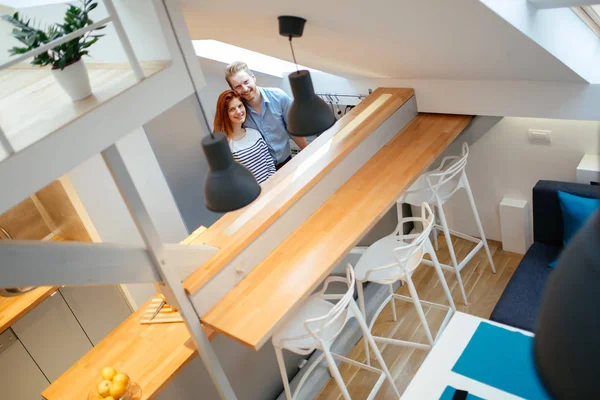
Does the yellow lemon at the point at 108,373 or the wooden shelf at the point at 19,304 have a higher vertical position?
the yellow lemon at the point at 108,373

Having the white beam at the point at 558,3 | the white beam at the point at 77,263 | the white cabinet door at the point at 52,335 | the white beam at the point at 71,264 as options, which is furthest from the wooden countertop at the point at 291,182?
the white cabinet door at the point at 52,335

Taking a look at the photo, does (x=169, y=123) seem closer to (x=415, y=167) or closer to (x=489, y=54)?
(x=415, y=167)

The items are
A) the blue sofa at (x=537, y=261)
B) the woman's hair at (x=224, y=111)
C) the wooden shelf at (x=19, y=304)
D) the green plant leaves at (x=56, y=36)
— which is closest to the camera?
the green plant leaves at (x=56, y=36)

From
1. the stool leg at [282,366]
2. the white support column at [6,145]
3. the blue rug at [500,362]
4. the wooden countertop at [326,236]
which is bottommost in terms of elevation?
the stool leg at [282,366]

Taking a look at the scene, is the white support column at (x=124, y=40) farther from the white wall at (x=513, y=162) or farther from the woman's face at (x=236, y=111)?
the white wall at (x=513, y=162)

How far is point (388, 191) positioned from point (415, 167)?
270mm

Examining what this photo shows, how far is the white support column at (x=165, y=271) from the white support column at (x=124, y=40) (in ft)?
1.02

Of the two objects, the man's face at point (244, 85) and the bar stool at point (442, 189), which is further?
the man's face at point (244, 85)

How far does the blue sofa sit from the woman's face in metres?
1.98

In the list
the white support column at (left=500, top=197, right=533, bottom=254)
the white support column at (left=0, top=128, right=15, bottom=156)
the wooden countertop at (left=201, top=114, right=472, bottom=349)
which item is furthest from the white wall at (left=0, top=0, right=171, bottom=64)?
the white support column at (left=500, top=197, right=533, bottom=254)

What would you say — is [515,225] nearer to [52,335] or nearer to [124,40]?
[124,40]

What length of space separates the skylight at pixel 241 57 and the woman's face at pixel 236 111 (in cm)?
100

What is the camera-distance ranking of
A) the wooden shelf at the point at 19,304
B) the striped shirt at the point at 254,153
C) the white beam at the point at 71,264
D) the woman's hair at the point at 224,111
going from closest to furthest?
the white beam at the point at 71,264 < the wooden shelf at the point at 19,304 < the woman's hair at the point at 224,111 < the striped shirt at the point at 254,153

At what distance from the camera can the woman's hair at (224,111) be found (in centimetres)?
385
